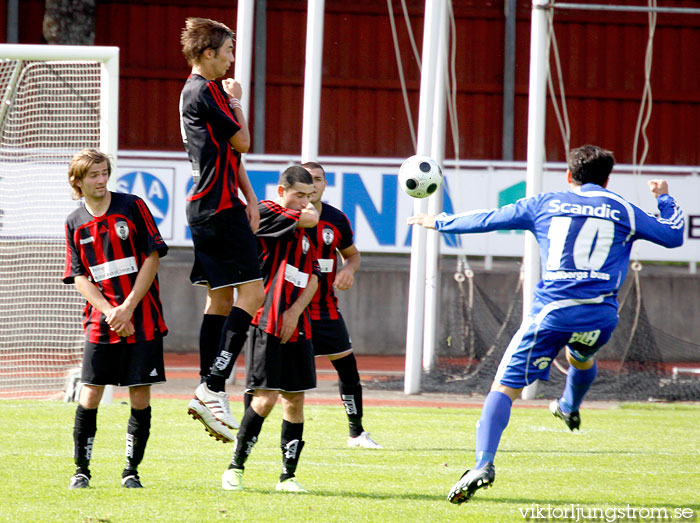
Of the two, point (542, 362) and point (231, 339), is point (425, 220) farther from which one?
point (231, 339)

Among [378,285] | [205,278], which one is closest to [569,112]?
[378,285]

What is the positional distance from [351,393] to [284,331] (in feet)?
8.25

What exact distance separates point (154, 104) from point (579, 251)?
15.0 m

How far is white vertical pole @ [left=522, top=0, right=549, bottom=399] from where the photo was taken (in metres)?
11.3

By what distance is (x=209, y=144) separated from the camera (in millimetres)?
5742

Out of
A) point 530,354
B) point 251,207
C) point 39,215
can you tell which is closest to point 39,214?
point 39,215

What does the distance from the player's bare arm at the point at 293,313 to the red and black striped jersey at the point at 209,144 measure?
2.09ft

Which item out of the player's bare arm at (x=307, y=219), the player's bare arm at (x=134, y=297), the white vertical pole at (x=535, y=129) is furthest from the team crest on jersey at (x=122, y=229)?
the white vertical pole at (x=535, y=129)

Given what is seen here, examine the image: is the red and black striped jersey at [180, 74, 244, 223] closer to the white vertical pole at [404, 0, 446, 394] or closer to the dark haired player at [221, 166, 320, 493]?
the dark haired player at [221, 166, 320, 493]

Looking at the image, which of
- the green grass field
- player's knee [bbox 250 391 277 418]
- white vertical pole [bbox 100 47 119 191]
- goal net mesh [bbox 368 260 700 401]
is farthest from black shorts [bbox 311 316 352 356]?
goal net mesh [bbox 368 260 700 401]

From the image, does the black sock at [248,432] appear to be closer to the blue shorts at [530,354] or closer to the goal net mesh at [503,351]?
the blue shorts at [530,354]

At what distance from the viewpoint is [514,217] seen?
5730 millimetres

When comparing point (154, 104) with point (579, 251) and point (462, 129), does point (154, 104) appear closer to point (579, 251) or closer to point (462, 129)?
point (462, 129)

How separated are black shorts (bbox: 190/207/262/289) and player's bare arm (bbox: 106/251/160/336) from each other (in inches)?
12.0
